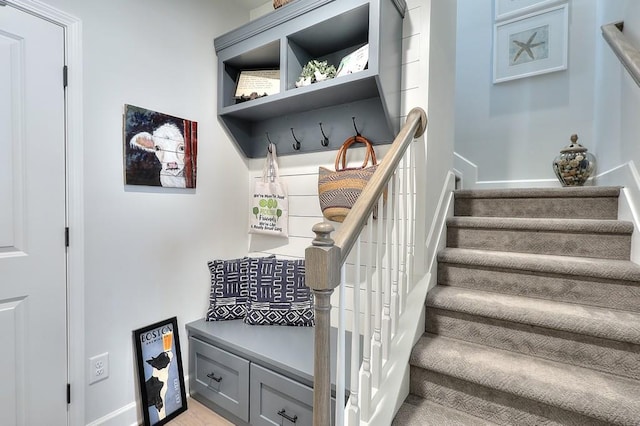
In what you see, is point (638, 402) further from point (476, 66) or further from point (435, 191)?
point (476, 66)

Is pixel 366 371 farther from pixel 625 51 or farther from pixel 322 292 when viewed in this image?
pixel 625 51

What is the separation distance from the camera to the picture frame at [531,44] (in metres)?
2.65

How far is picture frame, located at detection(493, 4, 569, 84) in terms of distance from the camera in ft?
8.71

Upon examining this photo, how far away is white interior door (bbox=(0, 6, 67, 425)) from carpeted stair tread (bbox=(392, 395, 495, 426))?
162 cm

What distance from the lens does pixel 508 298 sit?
147 cm

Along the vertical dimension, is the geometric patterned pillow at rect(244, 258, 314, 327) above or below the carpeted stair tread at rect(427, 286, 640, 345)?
below

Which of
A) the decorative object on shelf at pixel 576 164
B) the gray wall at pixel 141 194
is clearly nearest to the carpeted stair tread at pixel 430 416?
the gray wall at pixel 141 194

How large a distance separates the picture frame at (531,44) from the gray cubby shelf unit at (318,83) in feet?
5.94

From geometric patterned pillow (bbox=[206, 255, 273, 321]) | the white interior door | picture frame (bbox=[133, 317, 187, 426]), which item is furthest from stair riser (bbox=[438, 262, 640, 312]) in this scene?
→ the white interior door

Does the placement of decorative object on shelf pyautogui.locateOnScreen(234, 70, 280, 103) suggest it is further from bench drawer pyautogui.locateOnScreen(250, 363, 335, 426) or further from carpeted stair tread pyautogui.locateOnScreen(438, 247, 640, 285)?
bench drawer pyautogui.locateOnScreen(250, 363, 335, 426)

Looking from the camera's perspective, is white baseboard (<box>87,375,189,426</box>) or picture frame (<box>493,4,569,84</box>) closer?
white baseboard (<box>87,375,189,426</box>)

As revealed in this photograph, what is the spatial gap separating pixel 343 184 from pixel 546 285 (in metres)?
1.07

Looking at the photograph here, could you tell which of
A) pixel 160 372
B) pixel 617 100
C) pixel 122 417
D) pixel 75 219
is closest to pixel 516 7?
pixel 617 100

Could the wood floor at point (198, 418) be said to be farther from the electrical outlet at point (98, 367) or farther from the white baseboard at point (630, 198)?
the white baseboard at point (630, 198)
